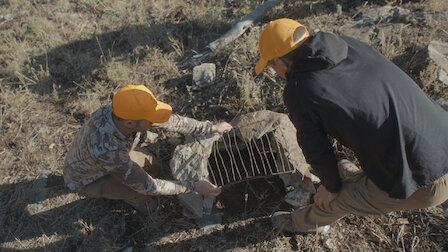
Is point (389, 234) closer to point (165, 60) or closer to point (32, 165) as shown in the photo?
point (165, 60)

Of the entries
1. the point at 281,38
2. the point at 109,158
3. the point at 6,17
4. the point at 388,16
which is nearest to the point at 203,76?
the point at 109,158

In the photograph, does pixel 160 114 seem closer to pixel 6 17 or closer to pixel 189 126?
pixel 189 126

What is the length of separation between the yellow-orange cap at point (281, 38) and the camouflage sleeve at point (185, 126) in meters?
1.17

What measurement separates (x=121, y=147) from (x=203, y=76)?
194 centimetres

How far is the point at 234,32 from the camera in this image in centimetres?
453

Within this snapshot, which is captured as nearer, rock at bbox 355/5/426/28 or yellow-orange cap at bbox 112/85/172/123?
yellow-orange cap at bbox 112/85/172/123

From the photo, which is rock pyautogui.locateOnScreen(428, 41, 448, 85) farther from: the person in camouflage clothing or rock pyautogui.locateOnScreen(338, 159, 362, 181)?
the person in camouflage clothing

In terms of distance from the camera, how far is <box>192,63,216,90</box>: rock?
13.4 feet

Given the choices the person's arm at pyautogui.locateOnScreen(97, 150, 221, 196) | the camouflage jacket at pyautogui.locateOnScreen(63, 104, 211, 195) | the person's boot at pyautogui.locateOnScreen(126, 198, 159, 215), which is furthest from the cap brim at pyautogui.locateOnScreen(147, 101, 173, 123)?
the person's boot at pyautogui.locateOnScreen(126, 198, 159, 215)

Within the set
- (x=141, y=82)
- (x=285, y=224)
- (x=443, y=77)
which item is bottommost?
(x=285, y=224)

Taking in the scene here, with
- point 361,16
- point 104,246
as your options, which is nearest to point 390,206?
point 104,246

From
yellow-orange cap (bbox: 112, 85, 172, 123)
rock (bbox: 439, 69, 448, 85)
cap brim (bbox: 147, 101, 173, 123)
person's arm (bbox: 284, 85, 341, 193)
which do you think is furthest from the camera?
rock (bbox: 439, 69, 448, 85)

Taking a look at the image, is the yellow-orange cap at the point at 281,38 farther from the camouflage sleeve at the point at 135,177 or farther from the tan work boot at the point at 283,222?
the tan work boot at the point at 283,222

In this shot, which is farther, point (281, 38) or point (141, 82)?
point (141, 82)
